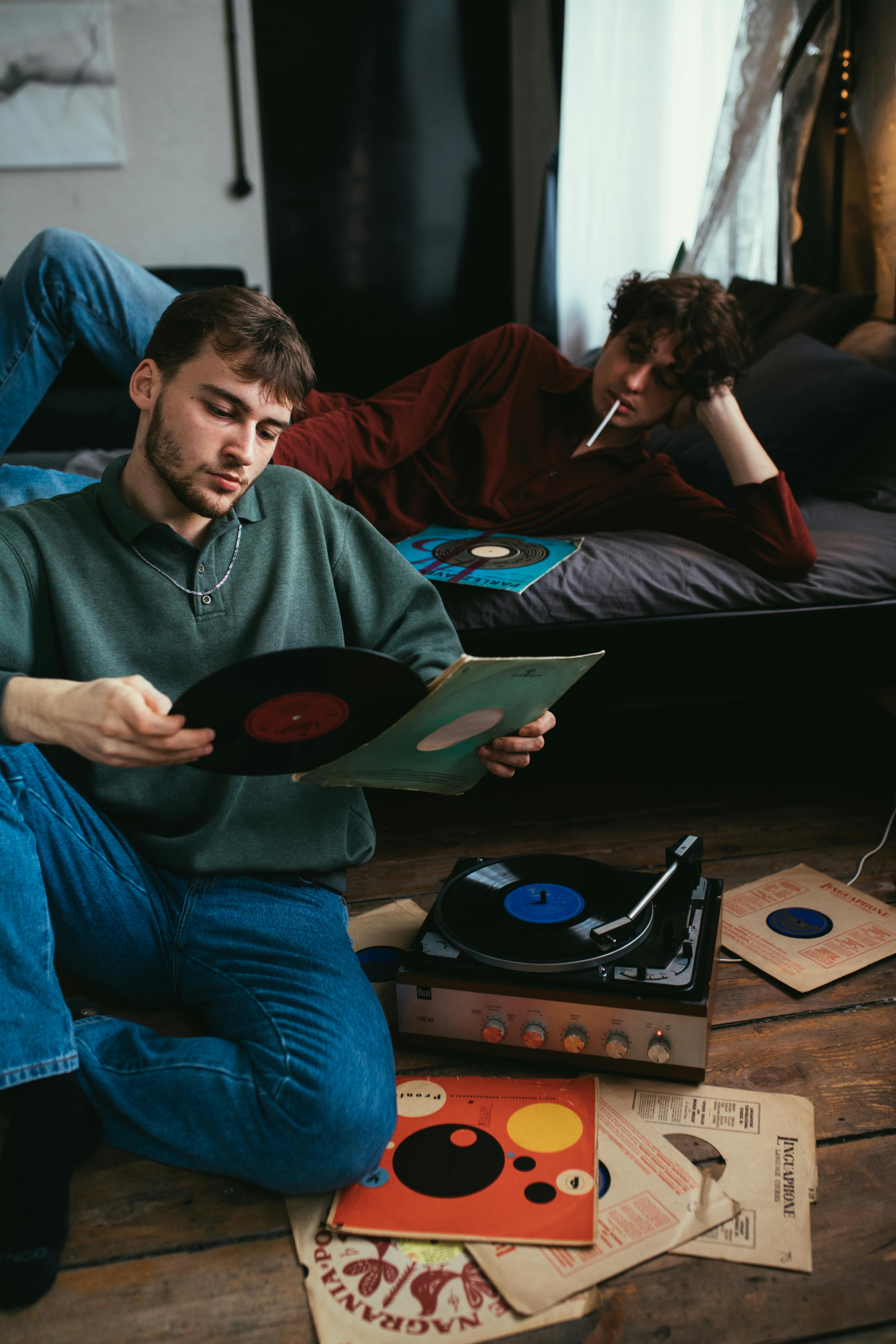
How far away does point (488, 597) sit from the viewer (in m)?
1.70

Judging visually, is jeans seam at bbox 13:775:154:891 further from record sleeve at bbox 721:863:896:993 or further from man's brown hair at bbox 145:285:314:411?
record sleeve at bbox 721:863:896:993

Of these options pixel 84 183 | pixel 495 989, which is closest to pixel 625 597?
pixel 495 989

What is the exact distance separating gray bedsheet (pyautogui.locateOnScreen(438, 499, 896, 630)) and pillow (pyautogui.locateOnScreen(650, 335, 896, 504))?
0.29 metres

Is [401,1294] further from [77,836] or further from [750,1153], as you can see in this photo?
[77,836]

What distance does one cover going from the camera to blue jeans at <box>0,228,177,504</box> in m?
1.77

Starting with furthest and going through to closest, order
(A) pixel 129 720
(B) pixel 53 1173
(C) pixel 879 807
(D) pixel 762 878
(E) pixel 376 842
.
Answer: (C) pixel 879 807
(E) pixel 376 842
(D) pixel 762 878
(B) pixel 53 1173
(A) pixel 129 720

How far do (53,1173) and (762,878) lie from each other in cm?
117

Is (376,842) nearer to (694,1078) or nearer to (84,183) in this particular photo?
(694,1078)

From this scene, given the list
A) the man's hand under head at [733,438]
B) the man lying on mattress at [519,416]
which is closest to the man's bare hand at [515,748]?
the man lying on mattress at [519,416]

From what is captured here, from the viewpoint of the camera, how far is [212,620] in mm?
1156

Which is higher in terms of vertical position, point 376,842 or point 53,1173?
point 53,1173

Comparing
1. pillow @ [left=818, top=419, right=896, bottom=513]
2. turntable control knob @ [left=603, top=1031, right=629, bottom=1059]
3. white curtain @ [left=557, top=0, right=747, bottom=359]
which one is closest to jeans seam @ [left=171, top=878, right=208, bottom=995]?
turntable control knob @ [left=603, top=1031, right=629, bottom=1059]

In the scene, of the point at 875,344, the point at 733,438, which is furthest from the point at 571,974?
the point at 875,344

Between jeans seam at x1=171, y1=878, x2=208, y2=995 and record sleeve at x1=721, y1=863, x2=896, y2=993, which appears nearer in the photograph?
jeans seam at x1=171, y1=878, x2=208, y2=995
